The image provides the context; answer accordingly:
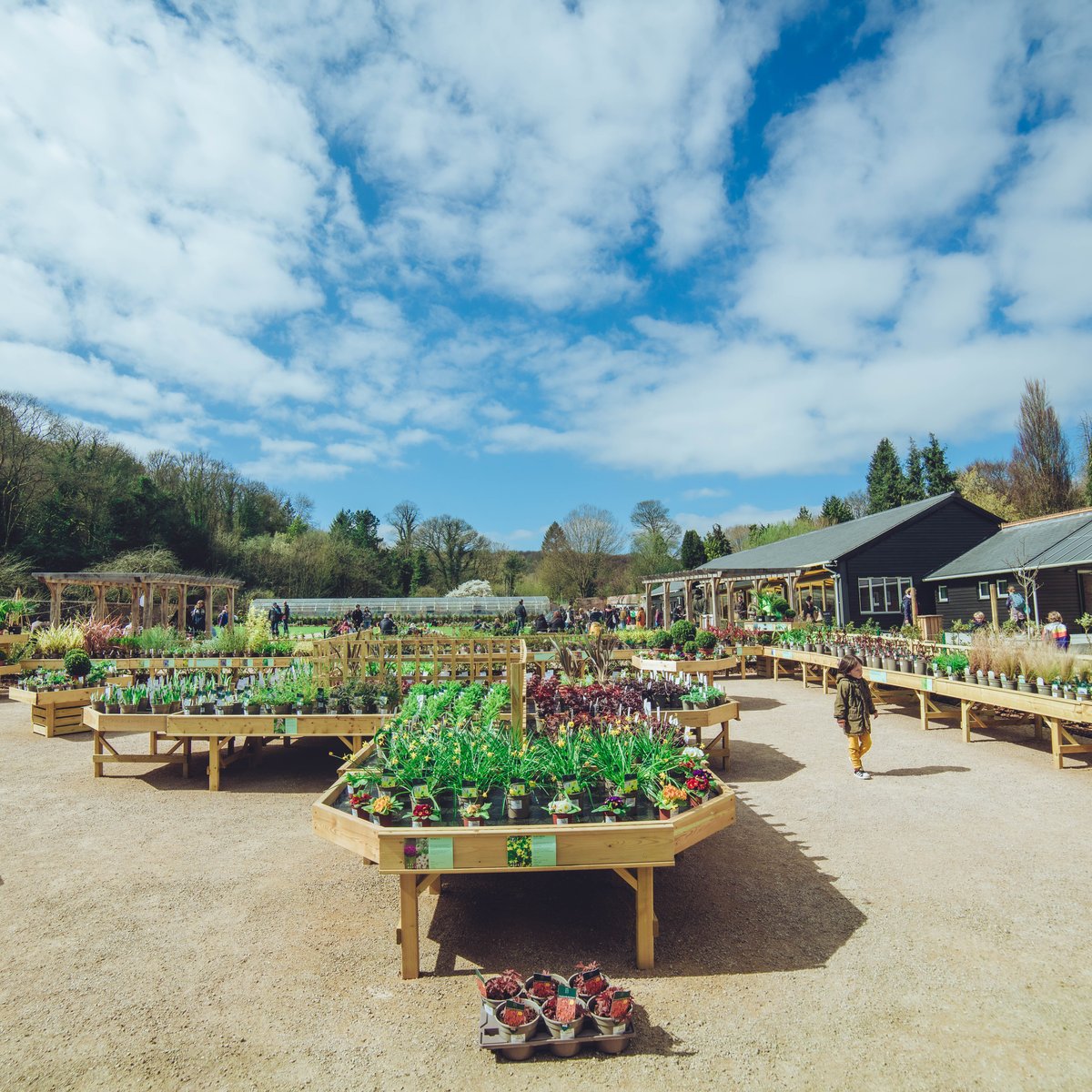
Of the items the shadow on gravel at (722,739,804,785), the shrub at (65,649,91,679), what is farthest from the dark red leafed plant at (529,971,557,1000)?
the shrub at (65,649,91,679)

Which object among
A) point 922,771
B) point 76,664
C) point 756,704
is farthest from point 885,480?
point 76,664

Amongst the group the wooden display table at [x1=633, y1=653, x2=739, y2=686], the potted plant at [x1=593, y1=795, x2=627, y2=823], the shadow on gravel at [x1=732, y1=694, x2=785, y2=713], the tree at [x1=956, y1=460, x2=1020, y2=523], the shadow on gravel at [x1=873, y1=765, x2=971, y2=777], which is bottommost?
the shadow on gravel at [x1=873, y1=765, x2=971, y2=777]

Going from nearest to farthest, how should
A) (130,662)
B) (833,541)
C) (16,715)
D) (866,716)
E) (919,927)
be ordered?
(919,927)
(866,716)
(16,715)
(130,662)
(833,541)

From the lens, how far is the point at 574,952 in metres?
3.50

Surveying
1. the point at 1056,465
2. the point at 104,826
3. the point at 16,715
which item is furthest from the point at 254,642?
the point at 1056,465

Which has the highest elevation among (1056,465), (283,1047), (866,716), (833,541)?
(1056,465)

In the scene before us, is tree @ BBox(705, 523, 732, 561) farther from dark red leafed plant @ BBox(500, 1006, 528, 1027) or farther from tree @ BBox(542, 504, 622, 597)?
dark red leafed plant @ BBox(500, 1006, 528, 1027)

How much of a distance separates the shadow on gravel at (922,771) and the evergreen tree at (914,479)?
37.0 m

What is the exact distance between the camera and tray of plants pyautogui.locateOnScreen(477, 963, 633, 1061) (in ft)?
8.77

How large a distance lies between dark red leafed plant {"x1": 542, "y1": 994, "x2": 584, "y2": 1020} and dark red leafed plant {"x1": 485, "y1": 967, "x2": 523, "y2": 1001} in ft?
0.40

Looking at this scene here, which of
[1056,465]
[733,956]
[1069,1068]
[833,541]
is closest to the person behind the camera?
[1069,1068]

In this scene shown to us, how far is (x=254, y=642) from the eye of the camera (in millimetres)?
12617

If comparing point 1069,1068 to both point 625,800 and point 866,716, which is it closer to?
point 625,800

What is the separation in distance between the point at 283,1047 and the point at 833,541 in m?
25.6
